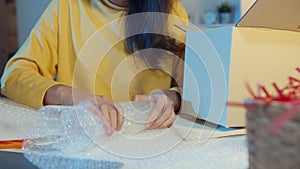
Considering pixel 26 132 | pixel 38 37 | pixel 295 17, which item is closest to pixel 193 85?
pixel 295 17

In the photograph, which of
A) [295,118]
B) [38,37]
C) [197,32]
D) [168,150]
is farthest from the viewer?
[38,37]

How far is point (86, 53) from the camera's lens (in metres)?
0.75

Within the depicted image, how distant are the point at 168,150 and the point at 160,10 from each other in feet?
1.67

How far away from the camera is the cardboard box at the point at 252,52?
0.44m

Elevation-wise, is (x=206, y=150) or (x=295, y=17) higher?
(x=295, y=17)

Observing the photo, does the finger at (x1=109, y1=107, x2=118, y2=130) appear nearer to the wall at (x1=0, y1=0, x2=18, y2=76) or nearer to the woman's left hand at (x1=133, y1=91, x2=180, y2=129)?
the woman's left hand at (x1=133, y1=91, x2=180, y2=129)

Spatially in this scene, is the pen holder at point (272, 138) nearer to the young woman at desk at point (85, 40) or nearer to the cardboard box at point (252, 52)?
the cardboard box at point (252, 52)

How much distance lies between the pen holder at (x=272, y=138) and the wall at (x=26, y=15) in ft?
5.20

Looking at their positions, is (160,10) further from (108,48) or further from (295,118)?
(295,118)

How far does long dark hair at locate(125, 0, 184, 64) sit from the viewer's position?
75cm

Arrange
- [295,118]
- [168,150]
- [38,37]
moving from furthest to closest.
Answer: [38,37]
[168,150]
[295,118]

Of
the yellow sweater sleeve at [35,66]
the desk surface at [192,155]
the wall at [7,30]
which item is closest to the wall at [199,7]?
the wall at [7,30]

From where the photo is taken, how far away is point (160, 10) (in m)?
0.80

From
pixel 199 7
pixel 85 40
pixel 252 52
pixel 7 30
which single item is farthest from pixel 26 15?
pixel 252 52
